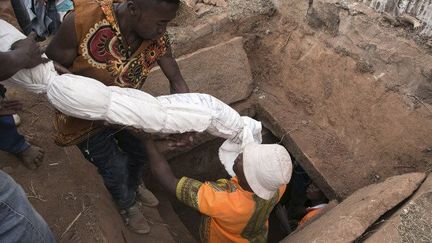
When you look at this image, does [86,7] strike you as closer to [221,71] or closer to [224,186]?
[224,186]

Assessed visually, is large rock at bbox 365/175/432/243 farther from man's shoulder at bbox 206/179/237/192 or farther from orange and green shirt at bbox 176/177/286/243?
man's shoulder at bbox 206/179/237/192

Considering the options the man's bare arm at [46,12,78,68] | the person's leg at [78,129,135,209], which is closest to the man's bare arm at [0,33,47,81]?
the man's bare arm at [46,12,78,68]

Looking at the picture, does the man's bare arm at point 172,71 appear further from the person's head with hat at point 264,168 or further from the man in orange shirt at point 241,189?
the person's head with hat at point 264,168

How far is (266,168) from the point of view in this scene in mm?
1985

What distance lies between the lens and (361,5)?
10.8ft

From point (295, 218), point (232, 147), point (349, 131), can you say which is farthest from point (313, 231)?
point (295, 218)

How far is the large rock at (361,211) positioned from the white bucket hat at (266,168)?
0.38m

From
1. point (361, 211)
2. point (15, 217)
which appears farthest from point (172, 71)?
point (361, 211)

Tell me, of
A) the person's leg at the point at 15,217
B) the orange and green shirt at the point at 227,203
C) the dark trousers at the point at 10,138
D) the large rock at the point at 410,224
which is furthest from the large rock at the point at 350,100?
the person's leg at the point at 15,217

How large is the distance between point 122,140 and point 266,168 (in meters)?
1.05

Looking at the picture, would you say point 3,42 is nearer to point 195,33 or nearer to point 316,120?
point 195,33

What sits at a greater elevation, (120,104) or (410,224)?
(120,104)

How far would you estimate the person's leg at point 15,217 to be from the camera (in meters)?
1.65

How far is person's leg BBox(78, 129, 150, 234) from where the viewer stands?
2.34 m
